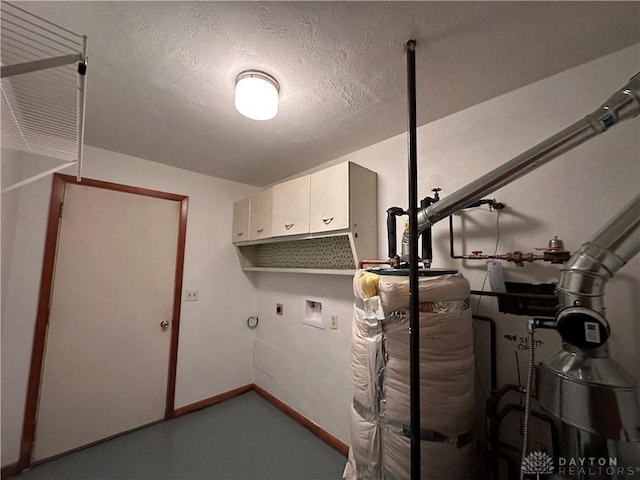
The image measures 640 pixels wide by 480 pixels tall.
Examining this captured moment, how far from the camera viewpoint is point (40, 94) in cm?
115

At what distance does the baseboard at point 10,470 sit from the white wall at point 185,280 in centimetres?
4

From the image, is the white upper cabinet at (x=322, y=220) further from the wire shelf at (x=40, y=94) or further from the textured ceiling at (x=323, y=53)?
the wire shelf at (x=40, y=94)

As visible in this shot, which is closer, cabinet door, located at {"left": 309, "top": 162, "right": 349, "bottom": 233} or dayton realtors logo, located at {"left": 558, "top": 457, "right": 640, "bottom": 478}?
dayton realtors logo, located at {"left": 558, "top": 457, "right": 640, "bottom": 478}

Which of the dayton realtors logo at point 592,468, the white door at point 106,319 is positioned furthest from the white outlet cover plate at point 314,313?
the dayton realtors logo at point 592,468

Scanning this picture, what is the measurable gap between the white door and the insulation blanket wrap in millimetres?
1975

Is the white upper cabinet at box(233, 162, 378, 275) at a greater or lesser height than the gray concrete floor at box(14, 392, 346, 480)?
greater

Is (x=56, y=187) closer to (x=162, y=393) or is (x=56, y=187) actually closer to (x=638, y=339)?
(x=162, y=393)

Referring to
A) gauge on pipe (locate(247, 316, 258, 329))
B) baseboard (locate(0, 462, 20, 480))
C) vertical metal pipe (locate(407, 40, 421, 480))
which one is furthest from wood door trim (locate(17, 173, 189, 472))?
vertical metal pipe (locate(407, 40, 421, 480))

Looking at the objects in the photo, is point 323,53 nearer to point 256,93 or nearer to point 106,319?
point 256,93

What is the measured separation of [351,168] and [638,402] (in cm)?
148

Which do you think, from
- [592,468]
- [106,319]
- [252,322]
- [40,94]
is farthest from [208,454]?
[40,94]

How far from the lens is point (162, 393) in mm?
2246

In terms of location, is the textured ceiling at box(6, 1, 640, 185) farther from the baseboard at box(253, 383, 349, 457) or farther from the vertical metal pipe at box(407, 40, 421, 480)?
the baseboard at box(253, 383, 349, 457)

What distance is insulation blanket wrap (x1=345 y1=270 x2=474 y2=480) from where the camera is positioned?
103 centimetres
